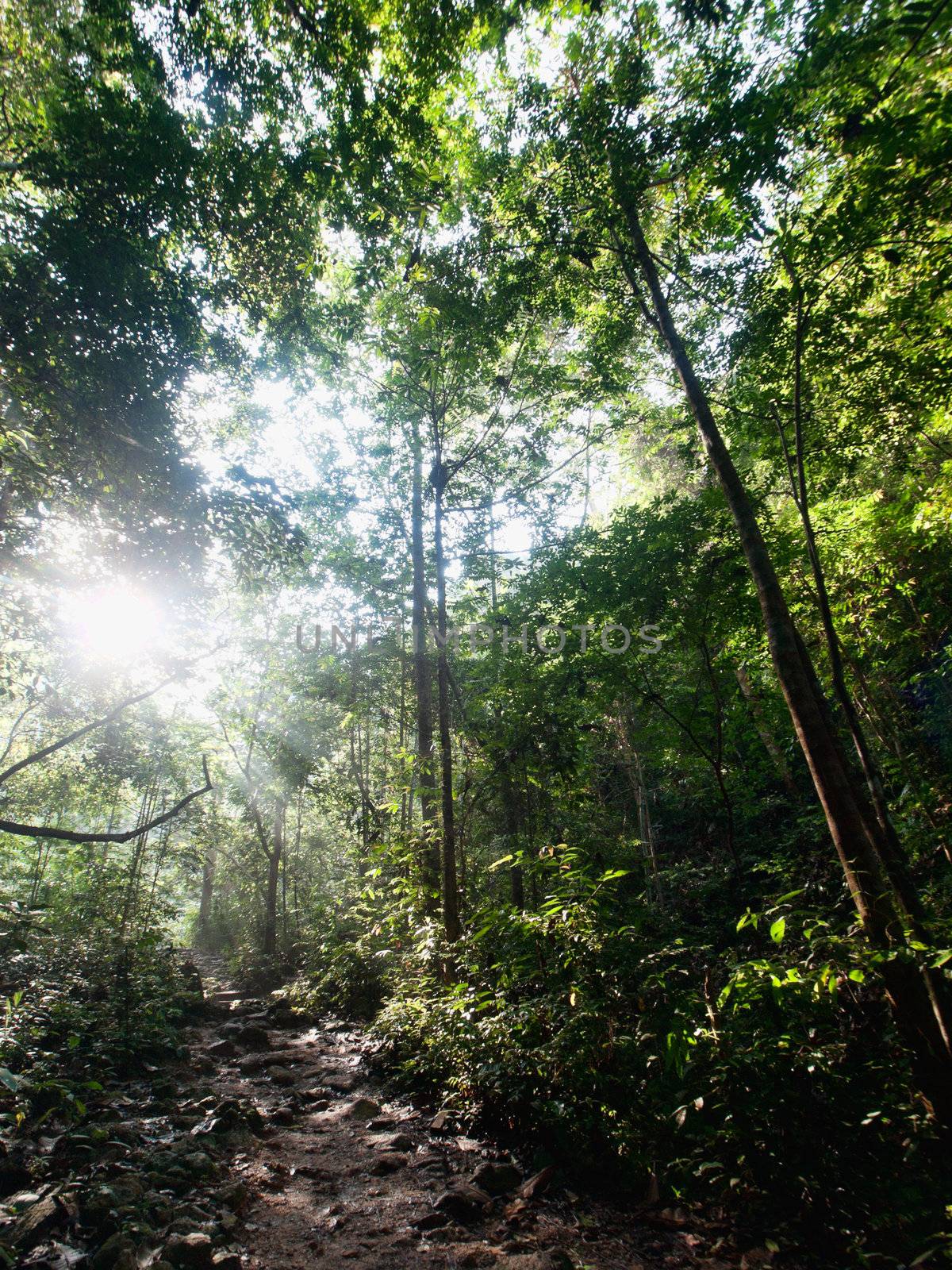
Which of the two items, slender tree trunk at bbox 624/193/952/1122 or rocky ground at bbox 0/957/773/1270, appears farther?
slender tree trunk at bbox 624/193/952/1122

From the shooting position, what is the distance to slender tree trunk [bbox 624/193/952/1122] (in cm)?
345

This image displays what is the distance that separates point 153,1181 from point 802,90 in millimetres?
9495

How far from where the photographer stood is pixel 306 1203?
13.7 feet

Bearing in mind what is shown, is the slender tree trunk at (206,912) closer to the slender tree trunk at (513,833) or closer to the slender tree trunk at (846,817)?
the slender tree trunk at (513,833)

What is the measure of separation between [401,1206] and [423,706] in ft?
26.3

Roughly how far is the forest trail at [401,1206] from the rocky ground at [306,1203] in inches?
0.5

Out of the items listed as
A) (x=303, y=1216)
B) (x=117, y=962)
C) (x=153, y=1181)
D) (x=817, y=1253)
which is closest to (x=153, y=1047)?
(x=117, y=962)

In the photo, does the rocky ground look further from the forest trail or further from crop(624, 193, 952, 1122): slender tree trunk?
crop(624, 193, 952, 1122): slender tree trunk

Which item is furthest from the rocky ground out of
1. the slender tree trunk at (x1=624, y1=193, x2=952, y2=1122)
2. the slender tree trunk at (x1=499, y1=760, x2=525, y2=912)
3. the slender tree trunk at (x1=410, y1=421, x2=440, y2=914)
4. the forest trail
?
the slender tree trunk at (x1=499, y1=760, x2=525, y2=912)

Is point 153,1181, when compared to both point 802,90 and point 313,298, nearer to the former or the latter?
point 313,298

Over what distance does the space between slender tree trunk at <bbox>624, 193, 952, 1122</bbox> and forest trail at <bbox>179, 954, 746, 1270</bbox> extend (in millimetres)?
1677

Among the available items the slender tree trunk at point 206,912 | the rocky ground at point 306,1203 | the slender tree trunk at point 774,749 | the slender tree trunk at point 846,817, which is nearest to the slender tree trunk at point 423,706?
the rocky ground at point 306,1203

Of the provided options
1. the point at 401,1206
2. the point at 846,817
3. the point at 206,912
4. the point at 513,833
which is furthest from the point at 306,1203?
the point at 206,912

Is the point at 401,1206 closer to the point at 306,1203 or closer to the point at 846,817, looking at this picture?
the point at 306,1203
